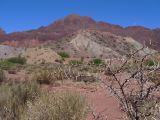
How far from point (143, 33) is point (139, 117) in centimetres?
13573

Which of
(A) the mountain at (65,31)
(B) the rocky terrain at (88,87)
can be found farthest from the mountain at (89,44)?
(B) the rocky terrain at (88,87)

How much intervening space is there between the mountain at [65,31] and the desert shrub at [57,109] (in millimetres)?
95516

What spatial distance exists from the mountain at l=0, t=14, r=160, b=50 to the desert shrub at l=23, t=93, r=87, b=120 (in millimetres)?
95516

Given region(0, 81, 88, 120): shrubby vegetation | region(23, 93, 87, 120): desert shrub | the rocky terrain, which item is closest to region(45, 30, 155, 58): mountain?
the rocky terrain

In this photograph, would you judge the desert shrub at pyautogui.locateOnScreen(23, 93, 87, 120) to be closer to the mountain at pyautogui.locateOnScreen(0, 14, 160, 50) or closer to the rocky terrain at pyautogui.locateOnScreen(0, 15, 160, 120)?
the rocky terrain at pyautogui.locateOnScreen(0, 15, 160, 120)

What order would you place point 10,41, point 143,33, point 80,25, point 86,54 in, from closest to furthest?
1. point 86,54
2. point 10,41
3. point 143,33
4. point 80,25

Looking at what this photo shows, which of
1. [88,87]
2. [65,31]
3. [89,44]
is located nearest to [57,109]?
[88,87]

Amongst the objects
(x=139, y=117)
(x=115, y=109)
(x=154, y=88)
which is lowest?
(x=115, y=109)

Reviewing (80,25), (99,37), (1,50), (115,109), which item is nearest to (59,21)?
(80,25)

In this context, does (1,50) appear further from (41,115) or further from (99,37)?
(41,115)

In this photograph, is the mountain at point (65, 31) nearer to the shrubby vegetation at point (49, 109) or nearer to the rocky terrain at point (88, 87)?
the rocky terrain at point (88, 87)

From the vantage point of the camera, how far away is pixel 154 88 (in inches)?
159

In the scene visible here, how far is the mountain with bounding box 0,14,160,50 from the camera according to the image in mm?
118000

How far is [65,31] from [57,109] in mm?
127760
